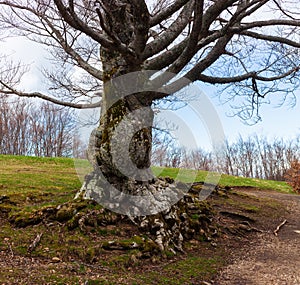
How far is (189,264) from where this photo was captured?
4078 millimetres

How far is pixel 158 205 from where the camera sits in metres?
4.97

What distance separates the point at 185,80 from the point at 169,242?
2.88m

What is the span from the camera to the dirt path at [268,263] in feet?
12.8

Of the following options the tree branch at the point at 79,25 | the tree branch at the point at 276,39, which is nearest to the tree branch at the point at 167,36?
the tree branch at the point at 79,25

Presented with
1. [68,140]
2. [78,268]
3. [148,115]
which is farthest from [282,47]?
[68,140]

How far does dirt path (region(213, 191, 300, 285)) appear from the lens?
390 centimetres

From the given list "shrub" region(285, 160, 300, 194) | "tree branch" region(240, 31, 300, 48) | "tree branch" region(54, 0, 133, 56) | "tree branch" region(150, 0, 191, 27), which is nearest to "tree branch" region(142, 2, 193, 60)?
"tree branch" region(150, 0, 191, 27)

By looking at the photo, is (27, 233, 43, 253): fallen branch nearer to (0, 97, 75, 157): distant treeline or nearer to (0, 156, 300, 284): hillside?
(0, 156, 300, 284): hillside

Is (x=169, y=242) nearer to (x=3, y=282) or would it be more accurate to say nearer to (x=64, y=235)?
(x=64, y=235)

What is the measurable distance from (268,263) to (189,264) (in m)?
1.51

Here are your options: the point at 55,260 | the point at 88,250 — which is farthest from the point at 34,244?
the point at 88,250

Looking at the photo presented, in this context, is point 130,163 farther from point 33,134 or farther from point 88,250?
point 33,134

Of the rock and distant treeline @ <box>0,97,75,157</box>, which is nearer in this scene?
the rock

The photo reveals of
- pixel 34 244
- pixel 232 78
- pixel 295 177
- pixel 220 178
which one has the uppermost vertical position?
pixel 232 78
